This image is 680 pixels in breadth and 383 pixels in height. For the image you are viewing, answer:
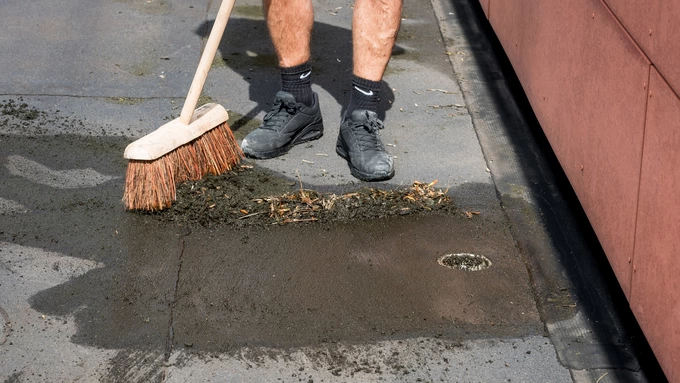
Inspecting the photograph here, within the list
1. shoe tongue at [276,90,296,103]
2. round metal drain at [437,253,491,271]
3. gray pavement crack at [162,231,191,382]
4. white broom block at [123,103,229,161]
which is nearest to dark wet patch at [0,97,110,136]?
white broom block at [123,103,229,161]

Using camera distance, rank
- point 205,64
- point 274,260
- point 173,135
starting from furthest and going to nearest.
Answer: point 205,64, point 173,135, point 274,260

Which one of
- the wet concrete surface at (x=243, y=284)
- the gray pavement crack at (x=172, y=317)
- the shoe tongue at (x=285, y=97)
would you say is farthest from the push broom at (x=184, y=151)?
the shoe tongue at (x=285, y=97)

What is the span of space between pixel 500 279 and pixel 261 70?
7.00 feet

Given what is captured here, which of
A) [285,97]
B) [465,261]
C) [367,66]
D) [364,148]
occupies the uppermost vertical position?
[367,66]

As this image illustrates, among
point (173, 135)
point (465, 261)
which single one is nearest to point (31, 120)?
point (173, 135)

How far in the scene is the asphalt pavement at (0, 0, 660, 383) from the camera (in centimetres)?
257

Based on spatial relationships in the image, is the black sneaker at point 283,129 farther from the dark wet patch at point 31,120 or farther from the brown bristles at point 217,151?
the dark wet patch at point 31,120

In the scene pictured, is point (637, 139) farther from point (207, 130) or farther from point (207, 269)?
point (207, 130)

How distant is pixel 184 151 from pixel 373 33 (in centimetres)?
97

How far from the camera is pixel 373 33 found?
3791mm

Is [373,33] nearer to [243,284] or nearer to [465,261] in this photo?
[465,261]

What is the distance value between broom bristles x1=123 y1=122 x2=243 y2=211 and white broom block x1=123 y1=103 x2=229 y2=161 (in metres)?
0.03

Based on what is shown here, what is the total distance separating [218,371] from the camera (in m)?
2.51

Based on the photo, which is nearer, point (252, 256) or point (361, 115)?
point (252, 256)
